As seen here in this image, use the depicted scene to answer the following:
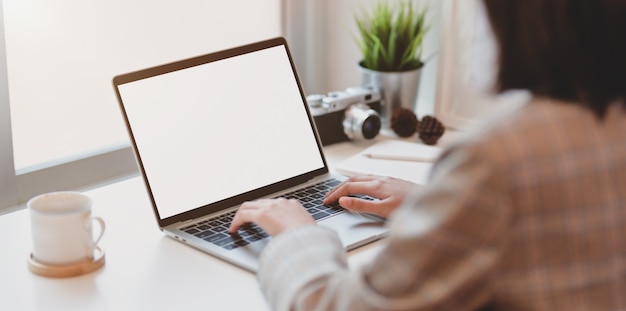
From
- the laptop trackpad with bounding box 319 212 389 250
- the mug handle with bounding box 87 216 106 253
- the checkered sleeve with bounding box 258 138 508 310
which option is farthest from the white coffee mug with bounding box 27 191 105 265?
the checkered sleeve with bounding box 258 138 508 310

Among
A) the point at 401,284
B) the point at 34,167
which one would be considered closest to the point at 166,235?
the point at 34,167

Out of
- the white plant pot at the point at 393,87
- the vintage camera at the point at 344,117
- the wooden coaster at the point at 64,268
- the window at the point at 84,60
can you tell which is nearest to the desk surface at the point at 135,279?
the wooden coaster at the point at 64,268

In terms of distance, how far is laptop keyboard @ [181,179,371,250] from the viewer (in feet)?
4.03

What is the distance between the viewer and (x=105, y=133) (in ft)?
6.30

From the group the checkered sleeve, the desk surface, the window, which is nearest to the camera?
the checkered sleeve

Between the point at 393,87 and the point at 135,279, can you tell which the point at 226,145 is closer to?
the point at 135,279

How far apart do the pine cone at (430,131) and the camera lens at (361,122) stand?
0.29 ft

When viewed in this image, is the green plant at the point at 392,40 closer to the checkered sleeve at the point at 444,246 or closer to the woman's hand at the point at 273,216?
the woman's hand at the point at 273,216

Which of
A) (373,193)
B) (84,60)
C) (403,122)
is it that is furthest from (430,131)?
(84,60)

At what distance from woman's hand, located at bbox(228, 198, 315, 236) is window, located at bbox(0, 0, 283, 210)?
0.52 m

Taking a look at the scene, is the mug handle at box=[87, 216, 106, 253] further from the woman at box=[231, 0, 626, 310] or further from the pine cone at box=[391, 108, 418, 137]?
the pine cone at box=[391, 108, 418, 137]

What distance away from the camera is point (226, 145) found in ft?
4.55

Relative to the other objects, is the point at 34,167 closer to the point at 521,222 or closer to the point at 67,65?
the point at 67,65

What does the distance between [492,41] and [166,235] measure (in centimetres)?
70
